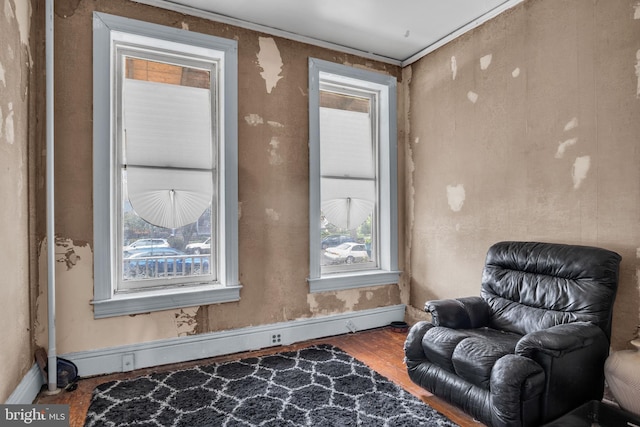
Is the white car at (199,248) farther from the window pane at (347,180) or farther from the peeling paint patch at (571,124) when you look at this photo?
the peeling paint patch at (571,124)

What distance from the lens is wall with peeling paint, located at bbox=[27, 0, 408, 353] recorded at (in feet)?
9.45

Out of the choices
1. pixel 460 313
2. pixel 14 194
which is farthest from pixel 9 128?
pixel 460 313

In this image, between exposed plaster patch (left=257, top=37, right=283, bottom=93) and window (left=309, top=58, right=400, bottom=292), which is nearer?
exposed plaster patch (left=257, top=37, right=283, bottom=93)

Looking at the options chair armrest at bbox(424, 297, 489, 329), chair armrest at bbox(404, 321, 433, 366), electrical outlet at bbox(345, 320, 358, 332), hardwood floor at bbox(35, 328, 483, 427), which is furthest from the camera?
electrical outlet at bbox(345, 320, 358, 332)

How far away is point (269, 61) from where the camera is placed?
3643 millimetres

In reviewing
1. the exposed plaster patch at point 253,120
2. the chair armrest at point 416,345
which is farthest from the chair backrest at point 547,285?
A: the exposed plaster patch at point 253,120

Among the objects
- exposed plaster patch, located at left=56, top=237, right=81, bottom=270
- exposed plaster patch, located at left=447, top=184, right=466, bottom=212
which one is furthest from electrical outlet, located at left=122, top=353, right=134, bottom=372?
exposed plaster patch, located at left=447, top=184, right=466, bottom=212

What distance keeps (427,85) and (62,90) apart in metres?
3.43

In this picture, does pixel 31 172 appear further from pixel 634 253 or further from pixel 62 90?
pixel 634 253

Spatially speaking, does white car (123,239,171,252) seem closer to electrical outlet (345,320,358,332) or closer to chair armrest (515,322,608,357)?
electrical outlet (345,320,358,332)

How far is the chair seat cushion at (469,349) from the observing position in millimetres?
2154

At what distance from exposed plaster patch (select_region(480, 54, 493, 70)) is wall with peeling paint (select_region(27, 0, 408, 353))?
1178 millimetres


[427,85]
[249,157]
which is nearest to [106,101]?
[249,157]

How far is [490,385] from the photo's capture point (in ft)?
6.81
